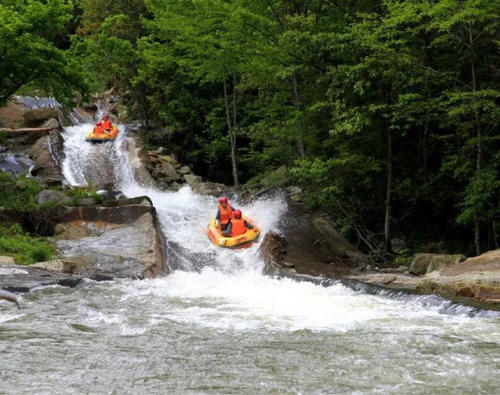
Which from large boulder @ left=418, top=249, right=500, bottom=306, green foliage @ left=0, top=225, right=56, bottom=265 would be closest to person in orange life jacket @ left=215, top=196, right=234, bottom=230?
green foliage @ left=0, top=225, right=56, bottom=265

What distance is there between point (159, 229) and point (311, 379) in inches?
393

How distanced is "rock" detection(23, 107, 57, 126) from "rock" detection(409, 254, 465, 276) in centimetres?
1878

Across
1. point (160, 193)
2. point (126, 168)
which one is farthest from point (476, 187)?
point (126, 168)

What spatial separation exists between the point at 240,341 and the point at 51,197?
9945 millimetres

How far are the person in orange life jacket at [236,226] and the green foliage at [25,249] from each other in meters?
4.15

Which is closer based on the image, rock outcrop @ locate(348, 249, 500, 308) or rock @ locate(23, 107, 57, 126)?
rock outcrop @ locate(348, 249, 500, 308)

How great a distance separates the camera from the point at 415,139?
15.3m

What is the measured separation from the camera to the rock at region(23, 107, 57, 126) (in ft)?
79.4

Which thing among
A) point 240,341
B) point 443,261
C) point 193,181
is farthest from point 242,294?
point 193,181

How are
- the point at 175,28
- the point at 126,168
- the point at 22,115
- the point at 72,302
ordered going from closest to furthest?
the point at 72,302 → the point at 175,28 → the point at 126,168 → the point at 22,115

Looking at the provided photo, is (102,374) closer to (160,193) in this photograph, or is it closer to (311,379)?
(311,379)

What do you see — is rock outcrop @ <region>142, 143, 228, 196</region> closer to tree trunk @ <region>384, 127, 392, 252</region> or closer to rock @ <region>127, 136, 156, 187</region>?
rock @ <region>127, 136, 156, 187</region>

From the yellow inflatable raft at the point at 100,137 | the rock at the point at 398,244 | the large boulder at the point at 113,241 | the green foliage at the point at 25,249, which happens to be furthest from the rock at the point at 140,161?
the rock at the point at 398,244

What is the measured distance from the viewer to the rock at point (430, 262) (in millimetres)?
10828
